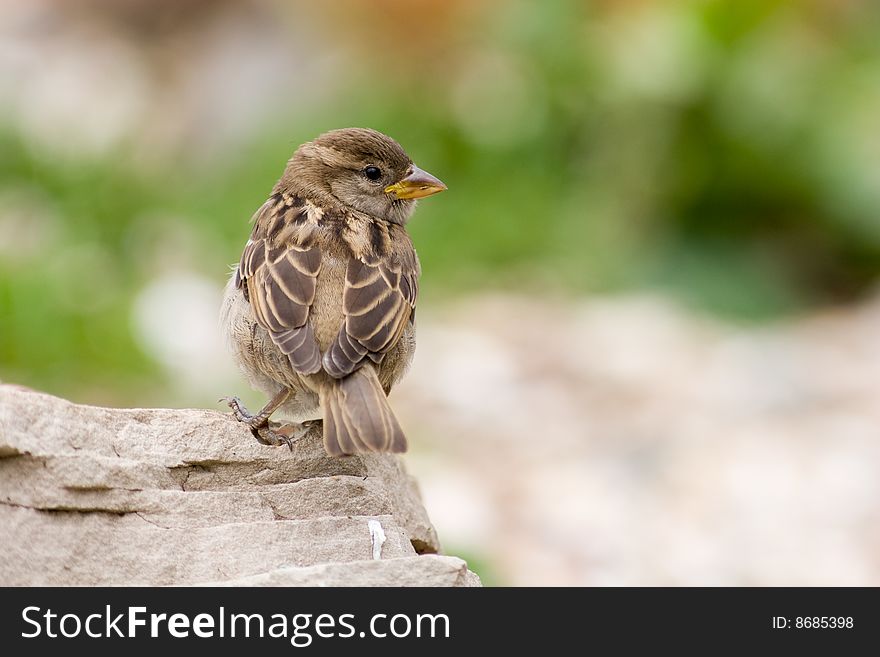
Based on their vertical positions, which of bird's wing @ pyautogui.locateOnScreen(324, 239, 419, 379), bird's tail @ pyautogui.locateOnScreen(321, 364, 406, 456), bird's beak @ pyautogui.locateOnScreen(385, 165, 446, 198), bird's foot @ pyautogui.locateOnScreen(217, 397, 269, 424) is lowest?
bird's tail @ pyautogui.locateOnScreen(321, 364, 406, 456)

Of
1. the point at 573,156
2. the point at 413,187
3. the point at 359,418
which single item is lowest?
the point at 359,418

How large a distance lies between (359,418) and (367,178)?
155 centimetres

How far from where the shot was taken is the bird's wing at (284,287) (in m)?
→ 4.56

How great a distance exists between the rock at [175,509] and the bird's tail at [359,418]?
143 millimetres

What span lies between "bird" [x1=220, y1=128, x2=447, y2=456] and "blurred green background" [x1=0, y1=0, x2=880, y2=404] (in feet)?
12.3

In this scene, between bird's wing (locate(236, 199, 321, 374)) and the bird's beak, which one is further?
the bird's beak

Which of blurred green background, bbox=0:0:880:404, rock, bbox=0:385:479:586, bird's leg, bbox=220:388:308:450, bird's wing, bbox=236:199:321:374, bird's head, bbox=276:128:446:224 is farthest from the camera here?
blurred green background, bbox=0:0:880:404

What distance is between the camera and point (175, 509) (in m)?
3.88

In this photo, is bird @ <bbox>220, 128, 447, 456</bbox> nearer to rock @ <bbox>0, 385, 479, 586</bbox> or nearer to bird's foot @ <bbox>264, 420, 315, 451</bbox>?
bird's foot @ <bbox>264, 420, 315, 451</bbox>

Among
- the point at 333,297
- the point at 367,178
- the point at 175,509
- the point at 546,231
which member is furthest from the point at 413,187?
the point at 546,231

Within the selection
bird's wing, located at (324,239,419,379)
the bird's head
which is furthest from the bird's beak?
bird's wing, located at (324,239,419,379)

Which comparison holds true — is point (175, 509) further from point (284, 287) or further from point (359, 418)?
point (284, 287)

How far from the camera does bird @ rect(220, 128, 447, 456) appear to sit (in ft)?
14.5
